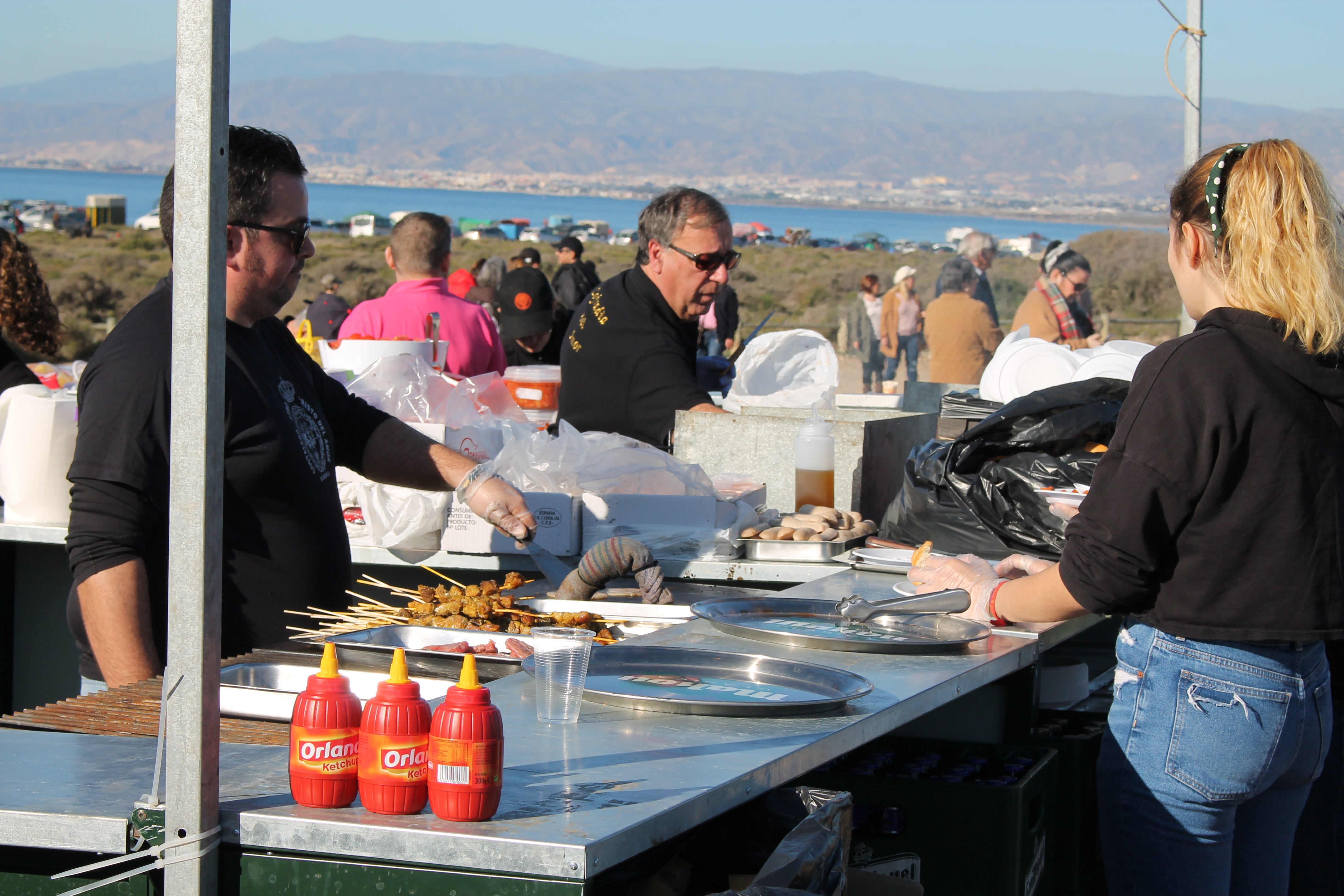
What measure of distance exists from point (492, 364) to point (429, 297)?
0.53m

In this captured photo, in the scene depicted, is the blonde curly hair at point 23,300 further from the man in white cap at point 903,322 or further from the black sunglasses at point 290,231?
the man in white cap at point 903,322

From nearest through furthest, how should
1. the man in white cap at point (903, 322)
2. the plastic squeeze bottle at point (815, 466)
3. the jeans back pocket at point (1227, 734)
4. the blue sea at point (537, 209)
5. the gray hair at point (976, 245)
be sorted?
the jeans back pocket at point (1227, 734), the plastic squeeze bottle at point (815, 466), the gray hair at point (976, 245), the man in white cap at point (903, 322), the blue sea at point (537, 209)

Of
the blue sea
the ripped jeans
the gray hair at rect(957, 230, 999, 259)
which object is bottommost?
the ripped jeans

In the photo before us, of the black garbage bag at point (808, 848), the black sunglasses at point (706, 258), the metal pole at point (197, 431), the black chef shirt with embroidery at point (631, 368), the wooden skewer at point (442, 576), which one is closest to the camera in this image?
the metal pole at point (197, 431)

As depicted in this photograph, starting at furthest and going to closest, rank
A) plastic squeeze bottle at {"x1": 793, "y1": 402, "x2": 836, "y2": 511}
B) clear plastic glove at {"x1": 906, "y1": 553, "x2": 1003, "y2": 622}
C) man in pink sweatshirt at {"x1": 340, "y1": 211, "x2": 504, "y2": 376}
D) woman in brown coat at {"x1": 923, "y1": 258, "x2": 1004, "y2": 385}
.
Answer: woman in brown coat at {"x1": 923, "y1": 258, "x2": 1004, "y2": 385} < man in pink sweatshirt at {"x1": 340, "y1": 211, "x2": 504, "y2": 376} < plastic squeeze bottle at {"x1": 793, "y1": 402, "x2": 836, "y2": 511} < clear plastic glove at {"x1": 906, "y1": 553, "x2": 1003, "y2": 622}

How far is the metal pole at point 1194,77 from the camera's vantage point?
285 inches

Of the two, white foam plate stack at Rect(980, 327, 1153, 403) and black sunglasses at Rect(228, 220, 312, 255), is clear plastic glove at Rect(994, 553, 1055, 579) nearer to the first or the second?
white foam plate stack at Rect(980, 327, 1153, 403)

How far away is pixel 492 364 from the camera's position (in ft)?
22.8

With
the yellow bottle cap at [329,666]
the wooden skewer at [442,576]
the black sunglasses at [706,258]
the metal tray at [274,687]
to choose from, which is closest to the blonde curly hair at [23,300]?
the wooden skewer at [442,576]

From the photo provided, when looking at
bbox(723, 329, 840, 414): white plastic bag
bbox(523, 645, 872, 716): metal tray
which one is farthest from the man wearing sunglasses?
bbox(523, 645, 872, 716): metal tray

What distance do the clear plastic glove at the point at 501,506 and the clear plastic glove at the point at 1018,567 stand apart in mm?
1238

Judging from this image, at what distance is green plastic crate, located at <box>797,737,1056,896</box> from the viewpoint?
2674 mm

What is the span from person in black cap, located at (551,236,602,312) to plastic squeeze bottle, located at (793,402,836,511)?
7147 millimetres

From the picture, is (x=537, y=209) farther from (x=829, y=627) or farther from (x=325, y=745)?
(x=325, y=745)
